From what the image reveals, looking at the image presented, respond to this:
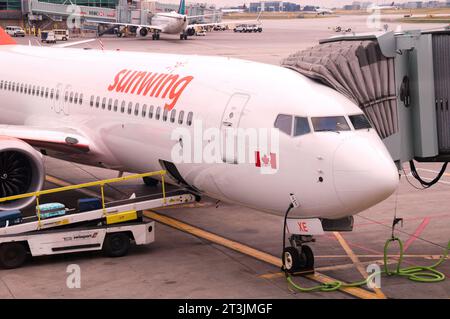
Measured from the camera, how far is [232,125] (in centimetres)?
1677

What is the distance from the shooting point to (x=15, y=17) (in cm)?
13388

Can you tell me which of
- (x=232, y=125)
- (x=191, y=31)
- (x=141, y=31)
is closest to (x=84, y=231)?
(x=232, y=125)

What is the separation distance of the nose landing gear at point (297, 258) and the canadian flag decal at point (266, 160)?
1632 mm

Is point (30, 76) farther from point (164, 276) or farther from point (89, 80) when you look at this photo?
point (164, 276)

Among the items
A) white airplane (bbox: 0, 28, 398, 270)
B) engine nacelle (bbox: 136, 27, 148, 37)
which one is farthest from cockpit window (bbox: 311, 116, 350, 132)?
engine nacelle (bbox: 136, 27, 148, 37)

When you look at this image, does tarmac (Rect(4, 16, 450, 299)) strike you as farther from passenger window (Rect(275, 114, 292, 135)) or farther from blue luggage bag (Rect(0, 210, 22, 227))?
passenger window (Rect(275, 114, 292, 135))

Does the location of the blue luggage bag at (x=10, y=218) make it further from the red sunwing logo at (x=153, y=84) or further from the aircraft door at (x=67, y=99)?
the aircraft door at (x=67, y=99)

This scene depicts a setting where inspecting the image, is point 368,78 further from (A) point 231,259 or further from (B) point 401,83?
(A) point 231,259

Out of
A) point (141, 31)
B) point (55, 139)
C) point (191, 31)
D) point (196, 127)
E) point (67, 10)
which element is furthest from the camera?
point (67, 10)

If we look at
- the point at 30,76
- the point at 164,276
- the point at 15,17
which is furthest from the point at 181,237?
the point at 15,17

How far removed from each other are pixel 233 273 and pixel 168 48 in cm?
7132

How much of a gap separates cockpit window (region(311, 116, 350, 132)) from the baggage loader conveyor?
4.49 metres

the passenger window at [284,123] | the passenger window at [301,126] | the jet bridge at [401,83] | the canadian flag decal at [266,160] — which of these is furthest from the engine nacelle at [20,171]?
the passenger window at [301,126]

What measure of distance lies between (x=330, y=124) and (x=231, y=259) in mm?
4472
